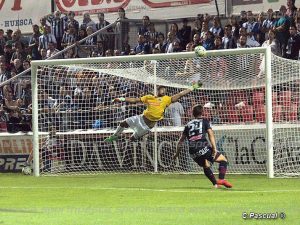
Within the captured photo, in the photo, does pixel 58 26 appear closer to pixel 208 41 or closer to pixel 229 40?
pixel 208 41

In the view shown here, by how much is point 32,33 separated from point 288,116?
14.2 m


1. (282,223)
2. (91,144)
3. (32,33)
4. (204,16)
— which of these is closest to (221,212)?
(282,223)

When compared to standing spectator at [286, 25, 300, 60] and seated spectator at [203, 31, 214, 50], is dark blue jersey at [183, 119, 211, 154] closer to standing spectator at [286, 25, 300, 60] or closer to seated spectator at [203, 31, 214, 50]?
standing spectator at [286, 25, 300, 60]

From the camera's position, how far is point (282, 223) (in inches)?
439

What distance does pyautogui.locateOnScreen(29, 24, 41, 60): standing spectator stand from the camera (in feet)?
100

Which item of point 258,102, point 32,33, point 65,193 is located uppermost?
point 32,33

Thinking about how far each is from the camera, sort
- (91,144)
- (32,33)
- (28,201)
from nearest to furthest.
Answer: (28,201), (91,144), (32,33)

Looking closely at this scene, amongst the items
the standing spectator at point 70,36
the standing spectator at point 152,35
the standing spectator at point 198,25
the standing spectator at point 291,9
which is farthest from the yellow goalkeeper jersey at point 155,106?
the standing spectator at point 70,36

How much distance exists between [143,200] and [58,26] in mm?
16587

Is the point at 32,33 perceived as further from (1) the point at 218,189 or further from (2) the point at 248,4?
(1) the point at 218,189

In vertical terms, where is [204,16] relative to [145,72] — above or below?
above

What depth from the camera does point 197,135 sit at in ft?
57.6

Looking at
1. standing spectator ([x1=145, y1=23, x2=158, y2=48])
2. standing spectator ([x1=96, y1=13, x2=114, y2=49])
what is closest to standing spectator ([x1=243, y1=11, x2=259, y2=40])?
standing spectator ([x1=145, y1=23, x2=158, y2=48])

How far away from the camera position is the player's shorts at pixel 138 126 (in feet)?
73.1
